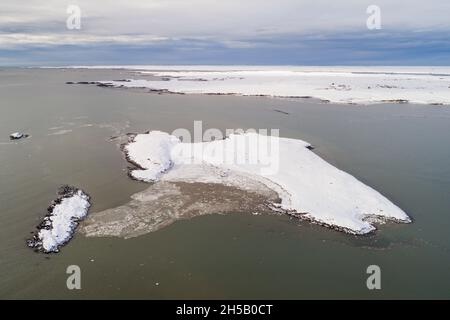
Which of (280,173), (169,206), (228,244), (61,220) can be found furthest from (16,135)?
(228,244)

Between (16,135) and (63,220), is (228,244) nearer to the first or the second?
(63,220)

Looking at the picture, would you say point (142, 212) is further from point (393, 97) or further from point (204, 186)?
point (393, 97)

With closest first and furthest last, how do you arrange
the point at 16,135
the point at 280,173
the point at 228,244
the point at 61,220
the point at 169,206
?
1. the point at 228,244
2. the point at 61,220
3. the point at 169,206
4. the point at 280,173
5. the point at 16,135

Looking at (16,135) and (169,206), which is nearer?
(169,206)

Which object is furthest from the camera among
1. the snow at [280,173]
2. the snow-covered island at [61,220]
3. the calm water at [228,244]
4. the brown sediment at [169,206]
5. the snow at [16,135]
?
the snow at [16,135]

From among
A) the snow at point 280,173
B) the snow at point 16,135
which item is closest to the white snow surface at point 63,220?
the snow at point 280,173

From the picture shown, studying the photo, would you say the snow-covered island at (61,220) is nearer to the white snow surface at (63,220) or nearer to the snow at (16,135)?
the white snow surface at (63,220)
